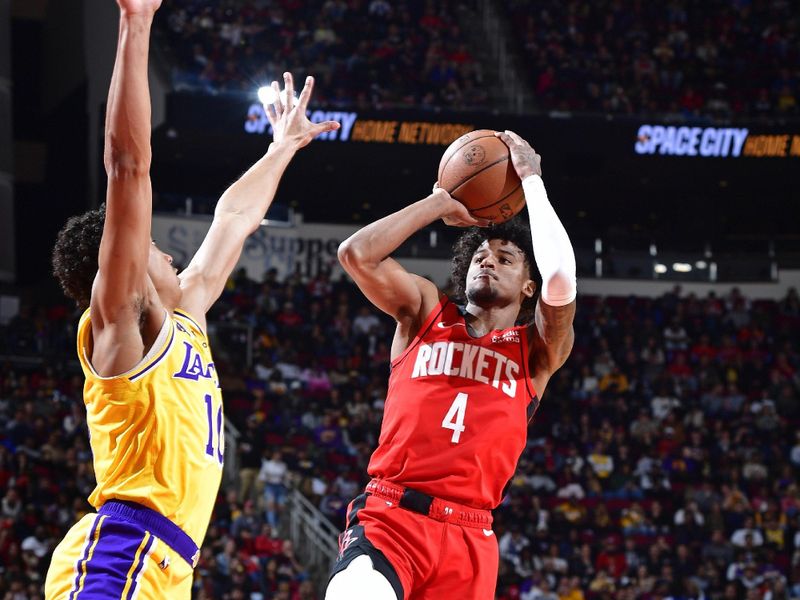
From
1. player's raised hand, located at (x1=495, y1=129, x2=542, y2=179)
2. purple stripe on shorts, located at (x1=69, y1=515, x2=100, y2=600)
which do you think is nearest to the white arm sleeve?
player's raised hand, located at (x1=495, y1=129, x2=542, y2=179)

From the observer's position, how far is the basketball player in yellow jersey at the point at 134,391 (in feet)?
10.7

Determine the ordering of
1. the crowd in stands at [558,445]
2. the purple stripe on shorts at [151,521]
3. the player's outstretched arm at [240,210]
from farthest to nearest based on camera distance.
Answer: the crowd in stands at [558,445] < the player's outstretched arm at [240,210] < the purple stripe on shorts at [151,521]

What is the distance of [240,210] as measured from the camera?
15.4ft

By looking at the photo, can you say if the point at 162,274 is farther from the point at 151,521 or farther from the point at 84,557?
the point at 84,557

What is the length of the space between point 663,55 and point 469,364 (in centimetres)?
1895

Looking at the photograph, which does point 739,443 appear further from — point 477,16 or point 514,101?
point 477,16

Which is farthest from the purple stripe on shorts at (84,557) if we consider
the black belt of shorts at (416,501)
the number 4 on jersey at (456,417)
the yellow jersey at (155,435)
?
the number 4 on jersey at (456,417)

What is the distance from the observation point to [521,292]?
5.07 metres

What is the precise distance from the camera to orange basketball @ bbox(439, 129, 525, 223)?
478cm

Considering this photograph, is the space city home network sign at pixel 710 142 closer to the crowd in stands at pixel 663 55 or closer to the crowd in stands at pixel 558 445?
the crowd in stands at pixel 663 55

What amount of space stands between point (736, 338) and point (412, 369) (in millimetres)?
16950

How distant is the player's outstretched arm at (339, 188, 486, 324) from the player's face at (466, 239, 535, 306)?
5.7 inches

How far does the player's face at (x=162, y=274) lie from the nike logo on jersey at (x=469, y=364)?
3.90 feet

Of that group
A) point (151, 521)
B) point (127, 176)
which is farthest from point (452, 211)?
point (151, 521)
